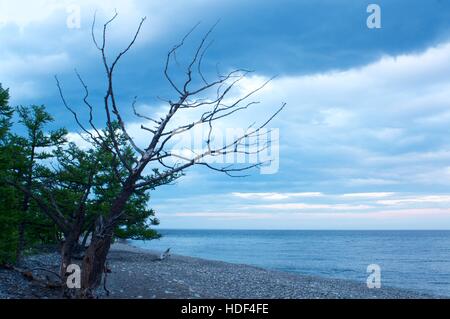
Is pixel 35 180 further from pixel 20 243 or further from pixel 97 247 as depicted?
pixel 97 247

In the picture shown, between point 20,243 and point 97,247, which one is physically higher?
point 97,247

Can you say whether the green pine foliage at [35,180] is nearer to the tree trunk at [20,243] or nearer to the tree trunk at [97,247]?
the tree trunk at [20,243]

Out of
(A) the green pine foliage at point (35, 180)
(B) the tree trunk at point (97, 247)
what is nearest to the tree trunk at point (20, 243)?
(A) the green pine foliage at point (35, 180)

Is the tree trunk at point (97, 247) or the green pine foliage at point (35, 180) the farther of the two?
the green pine foliage at point (35, 180)

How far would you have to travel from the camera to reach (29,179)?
Answer: 21.0m

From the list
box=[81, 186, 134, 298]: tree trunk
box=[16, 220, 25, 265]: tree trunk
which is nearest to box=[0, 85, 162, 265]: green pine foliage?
box=[16, 220, 25, 265]: tree trunk

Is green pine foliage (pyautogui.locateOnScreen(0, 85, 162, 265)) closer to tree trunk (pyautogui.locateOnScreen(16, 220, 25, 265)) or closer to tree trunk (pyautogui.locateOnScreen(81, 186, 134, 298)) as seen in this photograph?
tree trunk (pyautogui.locateOnScreen(16, 220, 25, 265))

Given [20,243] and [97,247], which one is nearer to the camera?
[97,247]

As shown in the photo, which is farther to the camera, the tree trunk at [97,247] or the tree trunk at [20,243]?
the tree trunk at [20,243]

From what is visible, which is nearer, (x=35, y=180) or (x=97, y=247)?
(x=97, y=247)

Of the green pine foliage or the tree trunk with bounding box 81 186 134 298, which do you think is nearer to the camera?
the tree trunk with bounding box 81 186 134 298

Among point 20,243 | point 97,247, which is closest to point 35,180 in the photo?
point 20,243
